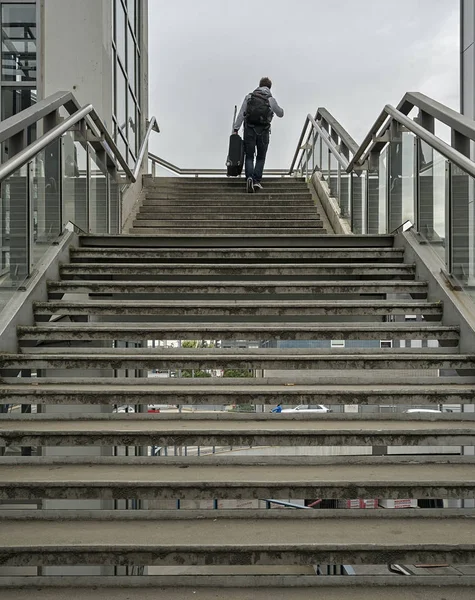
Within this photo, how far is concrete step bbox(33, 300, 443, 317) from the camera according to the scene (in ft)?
14.8

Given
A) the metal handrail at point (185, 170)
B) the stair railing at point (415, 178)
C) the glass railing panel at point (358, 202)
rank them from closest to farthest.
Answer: the stair railing at point (415, 178) < the glass railing panel at point (358, 202) < the metal handrail at point (185, 170)

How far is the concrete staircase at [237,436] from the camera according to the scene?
8.30ft

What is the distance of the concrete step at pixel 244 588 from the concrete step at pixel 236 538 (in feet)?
0.19

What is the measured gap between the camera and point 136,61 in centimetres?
1305

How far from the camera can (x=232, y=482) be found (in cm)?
285

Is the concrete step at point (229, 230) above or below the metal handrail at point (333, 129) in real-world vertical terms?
below

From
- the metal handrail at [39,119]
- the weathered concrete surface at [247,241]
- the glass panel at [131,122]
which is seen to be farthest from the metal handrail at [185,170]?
the weathered concrete surface at [247,241]

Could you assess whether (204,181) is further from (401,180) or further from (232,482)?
(232,482)

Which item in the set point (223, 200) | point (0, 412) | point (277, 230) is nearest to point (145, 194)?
point (223, 200)

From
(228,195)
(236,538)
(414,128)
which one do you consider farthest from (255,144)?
(236,538)

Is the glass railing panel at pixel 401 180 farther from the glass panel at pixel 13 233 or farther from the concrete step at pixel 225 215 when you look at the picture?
the glass panel at pixel 13 233

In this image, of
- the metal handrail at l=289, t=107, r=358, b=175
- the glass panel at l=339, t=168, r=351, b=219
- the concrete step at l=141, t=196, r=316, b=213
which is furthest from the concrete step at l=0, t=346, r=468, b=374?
the concrete step at l=141, t=196, r=316, b=213

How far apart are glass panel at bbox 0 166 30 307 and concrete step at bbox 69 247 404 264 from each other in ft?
2.74

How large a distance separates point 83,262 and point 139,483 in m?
2.80
